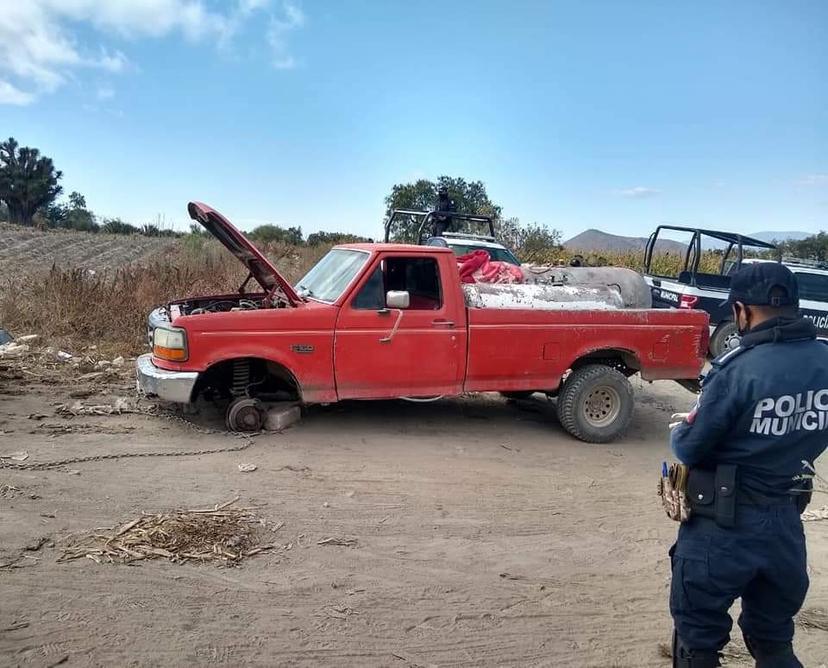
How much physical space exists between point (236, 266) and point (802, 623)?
42.7 ft

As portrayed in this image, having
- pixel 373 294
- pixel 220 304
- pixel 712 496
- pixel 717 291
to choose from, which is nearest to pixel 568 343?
pixel 373 294

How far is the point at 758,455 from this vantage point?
2400mm

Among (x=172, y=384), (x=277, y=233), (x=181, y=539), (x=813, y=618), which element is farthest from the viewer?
(x=277, y=233)

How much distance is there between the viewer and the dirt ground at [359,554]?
306 centimetres

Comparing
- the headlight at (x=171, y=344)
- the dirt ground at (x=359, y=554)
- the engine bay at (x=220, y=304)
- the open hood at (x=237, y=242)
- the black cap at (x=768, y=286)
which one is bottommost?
the dirt ground at (x=359, y=554)

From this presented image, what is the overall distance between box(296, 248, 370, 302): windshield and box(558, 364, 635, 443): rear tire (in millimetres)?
2385

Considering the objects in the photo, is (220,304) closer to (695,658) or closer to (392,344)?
(392,344)

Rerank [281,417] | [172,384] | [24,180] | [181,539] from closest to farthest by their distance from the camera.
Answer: [181,539]
[172,384]
[281,417]
[24,180]

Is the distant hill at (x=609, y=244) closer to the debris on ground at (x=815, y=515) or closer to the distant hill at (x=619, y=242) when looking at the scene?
the distant hill at (x=619, y=242)

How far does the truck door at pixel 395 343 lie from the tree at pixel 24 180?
193 feet

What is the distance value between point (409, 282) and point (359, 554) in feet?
9.88

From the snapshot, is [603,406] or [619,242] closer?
[603,406]

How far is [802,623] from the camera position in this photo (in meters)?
3.53

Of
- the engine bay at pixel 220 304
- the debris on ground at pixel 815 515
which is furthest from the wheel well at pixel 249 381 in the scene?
the debris on ground at pixel 815 515
